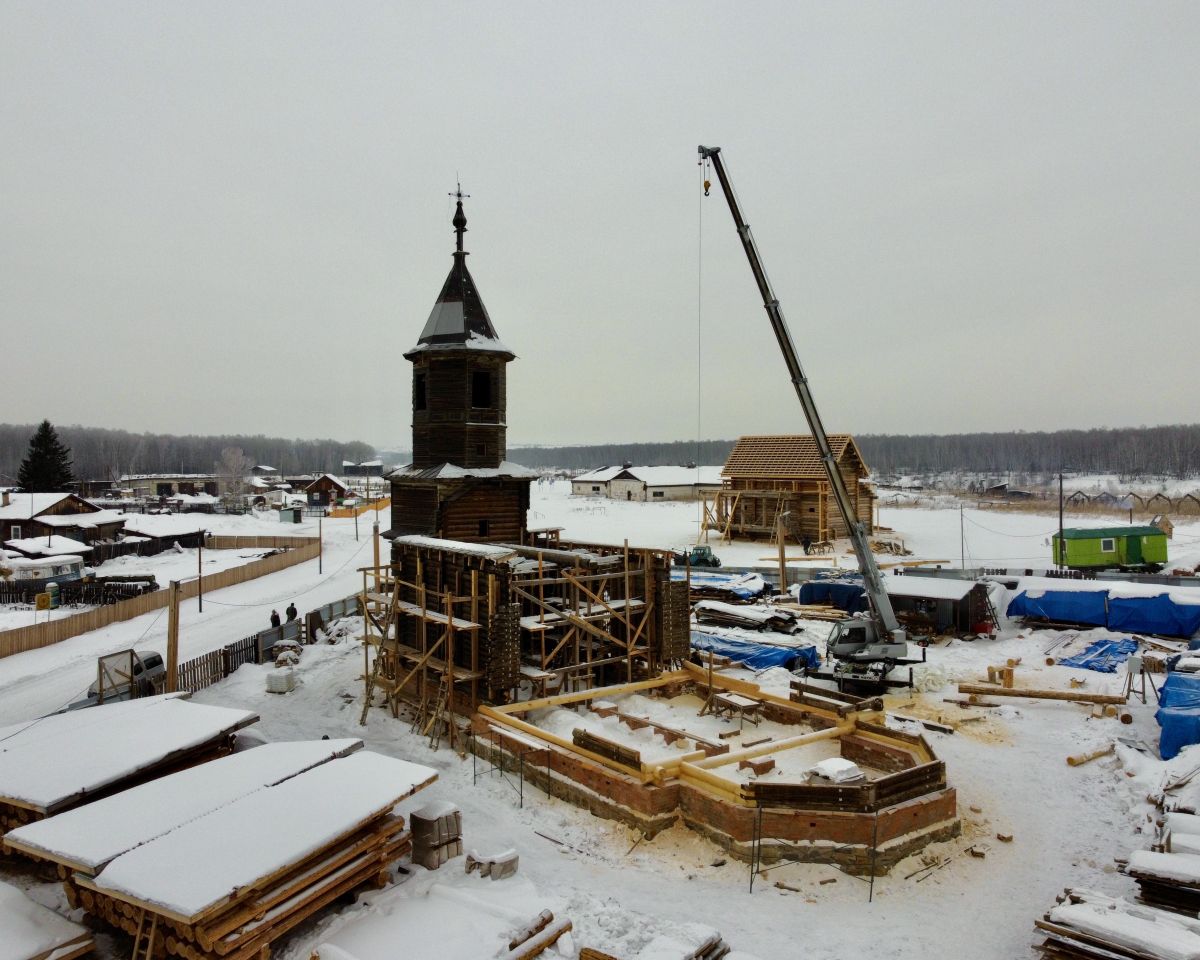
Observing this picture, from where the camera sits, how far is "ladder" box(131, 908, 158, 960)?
818 centimetres

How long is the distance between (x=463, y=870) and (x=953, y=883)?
700 centimetres

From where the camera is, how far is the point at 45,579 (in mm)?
37312

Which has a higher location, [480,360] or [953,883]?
[480,360]

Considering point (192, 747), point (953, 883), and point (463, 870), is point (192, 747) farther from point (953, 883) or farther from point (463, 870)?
point (953, 883)

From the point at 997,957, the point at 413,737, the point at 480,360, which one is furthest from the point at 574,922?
the point at 480,360

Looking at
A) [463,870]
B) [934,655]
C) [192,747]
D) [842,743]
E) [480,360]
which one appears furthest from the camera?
[934,655]

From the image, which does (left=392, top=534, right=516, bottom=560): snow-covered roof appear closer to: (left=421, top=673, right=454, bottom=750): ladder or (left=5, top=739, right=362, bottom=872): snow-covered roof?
(left=421, top=673, right=454, bottom=750): ladder

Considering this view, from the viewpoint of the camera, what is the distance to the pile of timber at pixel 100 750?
34.3 feet

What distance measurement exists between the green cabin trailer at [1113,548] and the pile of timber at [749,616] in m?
16.1

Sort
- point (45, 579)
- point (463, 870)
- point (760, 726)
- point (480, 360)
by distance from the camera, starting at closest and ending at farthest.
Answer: point (463, 870) < point (760, 726) < point (480, 360) < point (45, 579)

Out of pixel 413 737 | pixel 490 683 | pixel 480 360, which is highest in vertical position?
pixel 480 360

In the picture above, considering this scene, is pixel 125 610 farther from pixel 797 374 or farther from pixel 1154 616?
pixel 1154 616

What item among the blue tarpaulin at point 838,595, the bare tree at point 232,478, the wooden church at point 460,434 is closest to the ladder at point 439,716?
the wooden church at point 460,434

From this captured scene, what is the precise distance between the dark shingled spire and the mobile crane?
7037 millimetres
